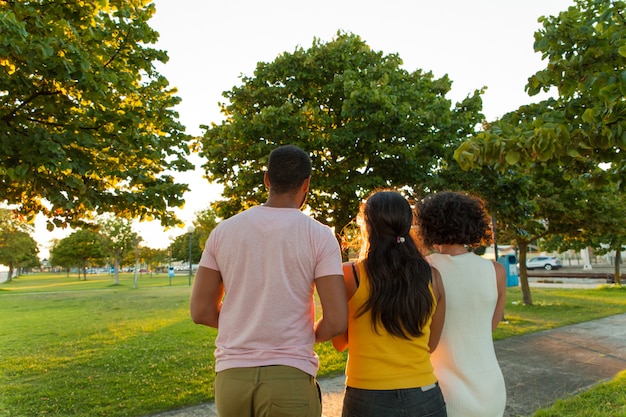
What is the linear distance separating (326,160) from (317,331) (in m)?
8.71

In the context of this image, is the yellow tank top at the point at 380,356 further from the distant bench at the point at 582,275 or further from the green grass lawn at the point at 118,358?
the distant bench at the point at 582,275

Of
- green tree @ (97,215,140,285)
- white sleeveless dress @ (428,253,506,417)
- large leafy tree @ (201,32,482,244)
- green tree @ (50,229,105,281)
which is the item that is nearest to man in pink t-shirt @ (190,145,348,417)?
white sleeveless dress @ (428,253,506,417)

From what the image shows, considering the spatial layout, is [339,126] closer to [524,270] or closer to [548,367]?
[548,367]

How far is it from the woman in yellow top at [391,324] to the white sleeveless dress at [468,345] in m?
0.17

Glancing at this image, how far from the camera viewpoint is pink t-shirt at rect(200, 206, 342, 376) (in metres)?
1.87

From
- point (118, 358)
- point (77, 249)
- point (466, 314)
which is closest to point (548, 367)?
point (466, 314)

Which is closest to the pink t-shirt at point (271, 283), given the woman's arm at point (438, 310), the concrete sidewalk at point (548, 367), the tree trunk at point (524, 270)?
the woman's arm at point (438, 310)

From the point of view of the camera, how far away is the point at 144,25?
6270mm

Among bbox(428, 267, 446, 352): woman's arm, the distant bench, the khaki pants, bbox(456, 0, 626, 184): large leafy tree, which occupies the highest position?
bbox(456, 0, 626, 184): large leafy tree

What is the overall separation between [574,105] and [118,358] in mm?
8465

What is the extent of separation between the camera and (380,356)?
6.51 feet

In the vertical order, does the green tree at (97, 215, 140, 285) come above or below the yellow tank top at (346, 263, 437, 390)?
→ above

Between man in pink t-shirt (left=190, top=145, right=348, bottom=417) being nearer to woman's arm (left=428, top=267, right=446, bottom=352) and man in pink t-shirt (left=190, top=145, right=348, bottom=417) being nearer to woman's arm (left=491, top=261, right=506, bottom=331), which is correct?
woman's arm (left=428, top=267, right=446, bottom=352)

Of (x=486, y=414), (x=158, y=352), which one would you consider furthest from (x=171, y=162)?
(x=486, y=414)
